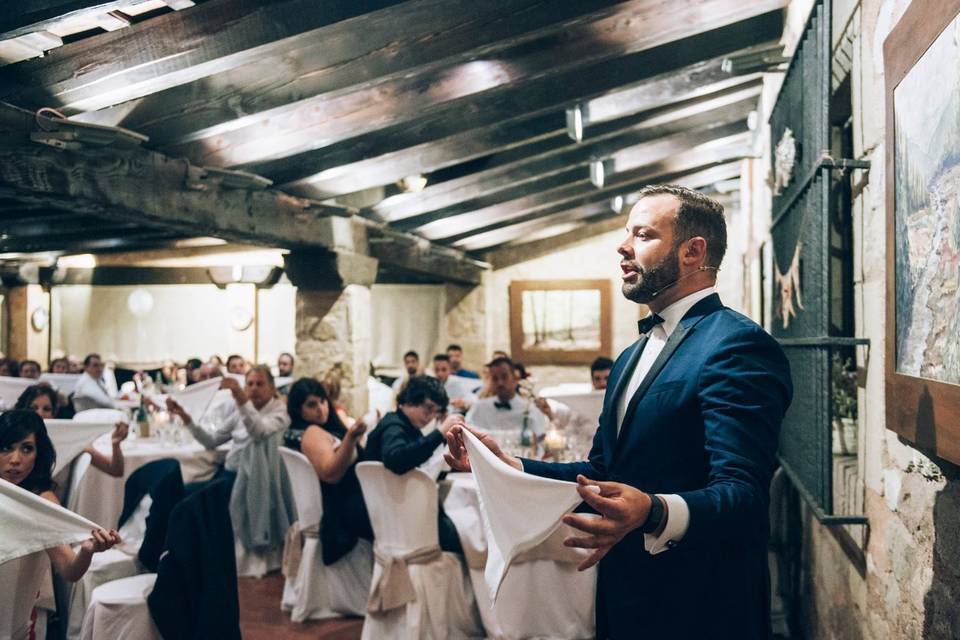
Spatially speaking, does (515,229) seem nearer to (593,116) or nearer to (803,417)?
(593,116)

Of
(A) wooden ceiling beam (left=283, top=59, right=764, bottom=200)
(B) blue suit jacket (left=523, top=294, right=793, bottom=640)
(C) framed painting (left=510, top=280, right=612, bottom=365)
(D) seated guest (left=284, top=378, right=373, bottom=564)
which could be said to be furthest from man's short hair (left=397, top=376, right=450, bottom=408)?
(C) framed painting (left=510, top=280, right=612, bottom=365)

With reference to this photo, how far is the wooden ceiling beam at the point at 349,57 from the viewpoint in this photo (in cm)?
353

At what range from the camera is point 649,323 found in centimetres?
168

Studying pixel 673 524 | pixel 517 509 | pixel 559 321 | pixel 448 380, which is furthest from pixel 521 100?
pixel 559 321

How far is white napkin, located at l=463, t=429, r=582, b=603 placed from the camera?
1.29 meters

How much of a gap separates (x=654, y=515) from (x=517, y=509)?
0.80 ft

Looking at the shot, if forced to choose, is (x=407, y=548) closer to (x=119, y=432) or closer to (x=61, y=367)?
(x=119, y=432)

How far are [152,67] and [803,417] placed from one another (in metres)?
2.97

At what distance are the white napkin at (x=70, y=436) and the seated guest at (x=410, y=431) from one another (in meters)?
1.32

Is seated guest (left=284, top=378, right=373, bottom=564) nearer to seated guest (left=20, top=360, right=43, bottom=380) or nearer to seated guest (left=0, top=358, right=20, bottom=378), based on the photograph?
seated guest (left=20, top=360, right=43, bottom=380)

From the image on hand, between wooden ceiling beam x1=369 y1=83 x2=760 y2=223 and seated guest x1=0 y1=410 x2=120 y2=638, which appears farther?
wooden ceiling beam x1=369 y1=83 x2=760 y2=223

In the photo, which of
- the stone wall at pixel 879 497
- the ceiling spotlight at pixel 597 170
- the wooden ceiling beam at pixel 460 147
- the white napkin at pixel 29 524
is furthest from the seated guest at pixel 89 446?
the ceiling spotlight at pixel 597 170

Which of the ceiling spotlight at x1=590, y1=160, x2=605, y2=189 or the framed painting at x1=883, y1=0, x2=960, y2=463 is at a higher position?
the ceiling spotlight at x1=590, y1=160, x2=605, y2=189

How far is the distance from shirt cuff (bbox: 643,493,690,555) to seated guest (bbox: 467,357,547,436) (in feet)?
14.3
